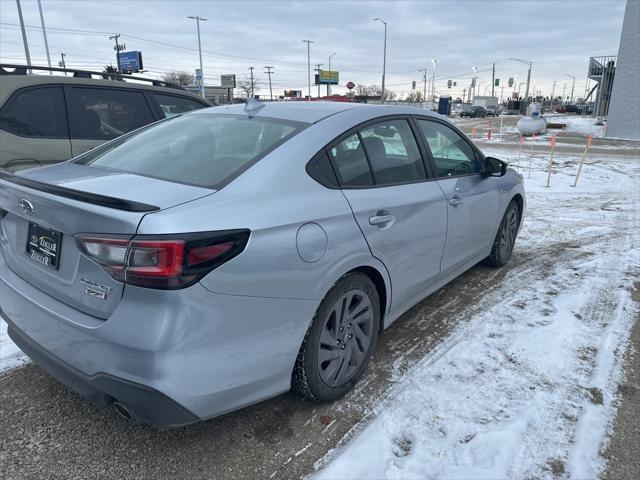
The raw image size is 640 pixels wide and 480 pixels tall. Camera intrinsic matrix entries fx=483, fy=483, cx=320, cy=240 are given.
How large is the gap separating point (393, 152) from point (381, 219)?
665mm

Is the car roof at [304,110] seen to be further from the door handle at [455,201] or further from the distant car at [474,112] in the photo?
the distant car at [474,112]

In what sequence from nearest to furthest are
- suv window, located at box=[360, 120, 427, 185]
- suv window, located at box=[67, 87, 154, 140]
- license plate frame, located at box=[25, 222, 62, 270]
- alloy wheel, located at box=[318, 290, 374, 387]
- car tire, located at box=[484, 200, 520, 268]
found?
license plate frame, located at box=[25, 222, 62, 270] < alloy wheel, located at box=[318, 290, 374, 387] < suv window, located at box=[360, 120, 427, 185] < car tire, located at box=[484, 200, 520, 268] < suv window, located at box=[67, 87, 154, 140]

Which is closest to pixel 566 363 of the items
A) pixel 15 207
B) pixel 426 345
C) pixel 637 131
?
pixel 426 345

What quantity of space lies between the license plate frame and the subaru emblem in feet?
0.19

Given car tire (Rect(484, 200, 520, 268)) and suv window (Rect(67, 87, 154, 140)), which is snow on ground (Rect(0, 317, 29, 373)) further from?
car tire (Rect(484, 200, 520, 268))

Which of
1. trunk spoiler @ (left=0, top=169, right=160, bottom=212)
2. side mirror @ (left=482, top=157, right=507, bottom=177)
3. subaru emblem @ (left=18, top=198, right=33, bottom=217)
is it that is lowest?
side mirror @ (left=482, top=157, right=507, bottom=177)

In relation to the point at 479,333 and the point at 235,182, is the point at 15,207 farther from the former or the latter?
the point at 479,333

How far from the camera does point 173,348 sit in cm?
185

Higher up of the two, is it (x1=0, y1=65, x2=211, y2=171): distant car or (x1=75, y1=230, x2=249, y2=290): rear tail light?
(x1=0, y1=65, x2=211, y2=171): distant car

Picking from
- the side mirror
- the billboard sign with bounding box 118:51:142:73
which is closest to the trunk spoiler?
the side mirror

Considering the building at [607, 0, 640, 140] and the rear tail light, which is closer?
the rear tail light

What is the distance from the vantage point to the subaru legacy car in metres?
1.87

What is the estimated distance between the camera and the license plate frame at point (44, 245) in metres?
2.13

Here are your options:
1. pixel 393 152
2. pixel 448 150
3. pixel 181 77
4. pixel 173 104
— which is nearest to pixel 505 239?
pixel 448 150
